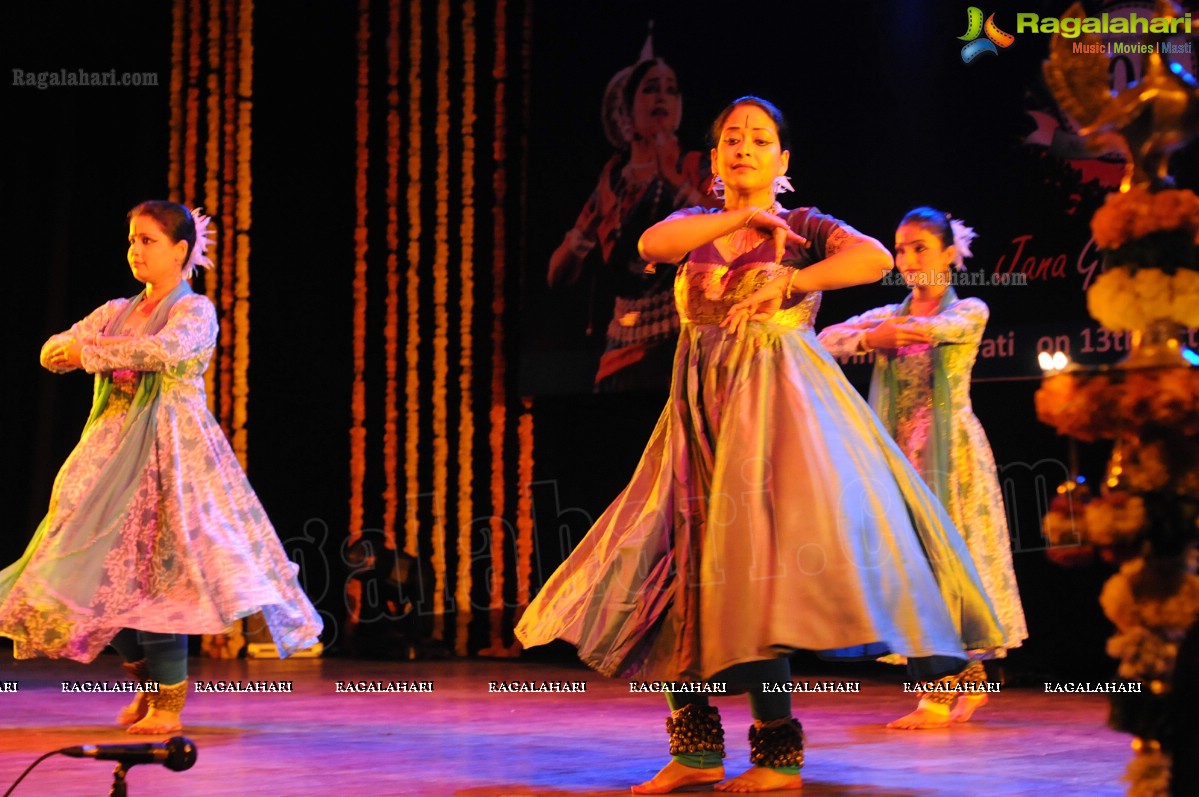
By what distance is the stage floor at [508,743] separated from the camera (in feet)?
10.3

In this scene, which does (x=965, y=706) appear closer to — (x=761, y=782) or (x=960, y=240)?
(x=960, y=240)

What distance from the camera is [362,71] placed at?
24.4 ft

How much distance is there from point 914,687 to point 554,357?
212 centimetres

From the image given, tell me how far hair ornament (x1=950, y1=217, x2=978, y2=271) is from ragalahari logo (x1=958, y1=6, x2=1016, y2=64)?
30.0 inches

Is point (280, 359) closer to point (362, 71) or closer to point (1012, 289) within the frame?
point (362, 71)

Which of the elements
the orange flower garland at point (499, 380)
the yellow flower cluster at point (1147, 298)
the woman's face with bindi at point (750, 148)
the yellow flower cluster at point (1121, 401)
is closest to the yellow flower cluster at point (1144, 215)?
the yellow flower cluster at point (1147, 298)

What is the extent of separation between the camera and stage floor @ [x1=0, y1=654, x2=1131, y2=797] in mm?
3135

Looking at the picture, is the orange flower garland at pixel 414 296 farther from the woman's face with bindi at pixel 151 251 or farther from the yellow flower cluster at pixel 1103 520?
the yellow flower cluster at pixel 1103 520

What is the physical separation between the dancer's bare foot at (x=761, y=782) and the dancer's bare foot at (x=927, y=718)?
138cm

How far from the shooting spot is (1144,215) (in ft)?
6.91

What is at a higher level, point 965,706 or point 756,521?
point 756,521

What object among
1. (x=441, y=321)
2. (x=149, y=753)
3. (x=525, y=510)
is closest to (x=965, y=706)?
(x=525, y=510)

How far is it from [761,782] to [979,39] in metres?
3.54

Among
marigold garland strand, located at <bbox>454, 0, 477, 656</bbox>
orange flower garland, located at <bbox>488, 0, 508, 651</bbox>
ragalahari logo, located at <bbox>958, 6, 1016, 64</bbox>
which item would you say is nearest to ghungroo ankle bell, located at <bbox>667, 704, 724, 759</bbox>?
ragalahari logo, located at <bbox>958, 6, 1016, 64</bbox>
